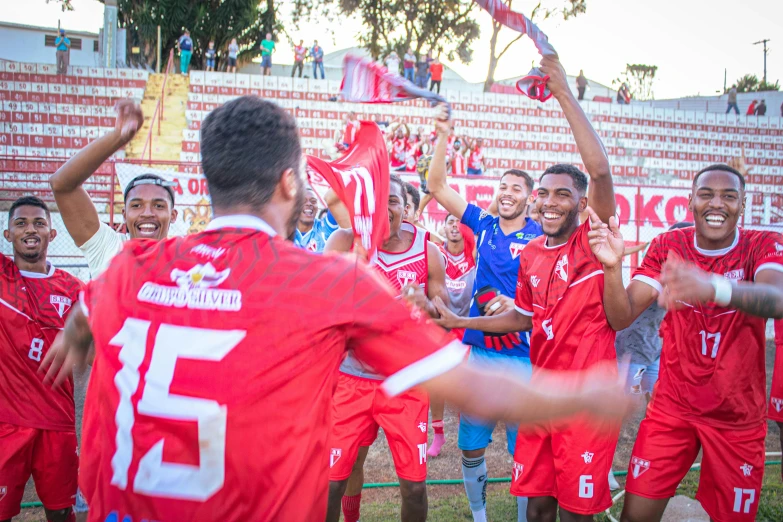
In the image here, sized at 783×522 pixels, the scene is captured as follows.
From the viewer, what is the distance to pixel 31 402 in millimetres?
3564

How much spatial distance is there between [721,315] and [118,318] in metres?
3.20

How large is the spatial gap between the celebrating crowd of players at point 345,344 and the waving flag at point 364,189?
1.38 feet

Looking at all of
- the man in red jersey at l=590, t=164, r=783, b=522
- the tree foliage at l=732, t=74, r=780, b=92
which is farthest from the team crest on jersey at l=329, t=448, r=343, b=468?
the tree foliage at l=732, t=74, r=780, b=92

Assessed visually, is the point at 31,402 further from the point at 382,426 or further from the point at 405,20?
the point at 405,20

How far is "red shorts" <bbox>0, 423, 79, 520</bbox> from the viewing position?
3428 mm

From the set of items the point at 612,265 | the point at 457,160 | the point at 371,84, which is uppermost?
the point at 457,160

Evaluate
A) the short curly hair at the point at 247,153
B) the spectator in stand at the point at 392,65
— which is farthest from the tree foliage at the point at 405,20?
the short curly hair at the point at 247,153

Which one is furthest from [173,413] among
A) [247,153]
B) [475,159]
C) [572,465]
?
[475,159]

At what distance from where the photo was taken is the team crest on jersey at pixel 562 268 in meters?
3.64

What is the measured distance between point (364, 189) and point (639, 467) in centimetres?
231

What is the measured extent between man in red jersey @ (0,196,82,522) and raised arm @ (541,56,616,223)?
Result: 3101 mm

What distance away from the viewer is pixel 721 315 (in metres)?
3.55

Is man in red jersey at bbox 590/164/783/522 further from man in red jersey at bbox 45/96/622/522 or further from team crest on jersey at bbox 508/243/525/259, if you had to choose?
man in red jersey at bbox 45/96/622/522

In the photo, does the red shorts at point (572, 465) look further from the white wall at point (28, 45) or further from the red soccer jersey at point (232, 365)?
the white wall at point (28, 45)
